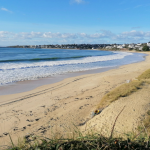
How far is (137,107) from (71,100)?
2834 mm

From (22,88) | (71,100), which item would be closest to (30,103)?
(71,100)

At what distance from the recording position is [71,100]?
609 cm

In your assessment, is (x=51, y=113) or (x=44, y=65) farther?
(x=44, y=65)

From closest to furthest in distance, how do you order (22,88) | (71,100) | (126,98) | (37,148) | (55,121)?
(37,148), (55,121), (126,98), (71,100), (22,88)

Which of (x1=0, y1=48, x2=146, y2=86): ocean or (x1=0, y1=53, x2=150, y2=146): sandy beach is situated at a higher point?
(x1=0, y1=48, x2=146, y2=86): ocean

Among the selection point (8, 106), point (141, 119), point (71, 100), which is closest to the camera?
point (141, 119)

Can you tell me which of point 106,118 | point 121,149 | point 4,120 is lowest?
point 4,120

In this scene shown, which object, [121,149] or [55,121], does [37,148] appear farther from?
[55,121]

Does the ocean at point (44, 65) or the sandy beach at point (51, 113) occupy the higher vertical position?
the ocean at point (44, 65)

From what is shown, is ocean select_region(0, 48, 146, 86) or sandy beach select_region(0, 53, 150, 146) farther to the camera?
ocean select_region(0, 48, 146, 86)

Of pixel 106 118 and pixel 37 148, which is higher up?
pixel 37 148

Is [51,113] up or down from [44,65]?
down

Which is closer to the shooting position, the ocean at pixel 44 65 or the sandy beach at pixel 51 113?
the sandy beach at pixel 51 113

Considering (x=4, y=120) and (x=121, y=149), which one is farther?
(x=4, y=120)
